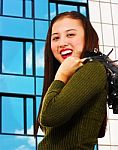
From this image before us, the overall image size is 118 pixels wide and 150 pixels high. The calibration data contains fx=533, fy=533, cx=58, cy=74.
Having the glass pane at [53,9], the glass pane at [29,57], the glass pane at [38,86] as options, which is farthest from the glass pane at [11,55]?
the glass pane at [53,9]

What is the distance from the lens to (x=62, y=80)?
6.01 ft

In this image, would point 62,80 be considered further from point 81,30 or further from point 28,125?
point 28,125

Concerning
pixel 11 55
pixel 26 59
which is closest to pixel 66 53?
pixel 11 55

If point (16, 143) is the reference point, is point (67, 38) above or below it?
above

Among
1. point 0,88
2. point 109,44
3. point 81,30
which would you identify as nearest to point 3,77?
point 0,88

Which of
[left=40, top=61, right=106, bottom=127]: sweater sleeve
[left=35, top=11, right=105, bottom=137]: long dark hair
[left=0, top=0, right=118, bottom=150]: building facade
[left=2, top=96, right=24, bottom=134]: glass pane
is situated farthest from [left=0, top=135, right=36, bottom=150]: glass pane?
[left=40, top=61, right=106, bottom=127]: sweater sleeve

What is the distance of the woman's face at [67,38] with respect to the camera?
75.6 inches

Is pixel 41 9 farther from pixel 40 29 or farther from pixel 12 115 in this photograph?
pixel 12 115

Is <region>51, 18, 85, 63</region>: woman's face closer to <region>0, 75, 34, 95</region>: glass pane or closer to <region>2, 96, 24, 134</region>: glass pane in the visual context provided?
<region>2, 96, 24, 134</region>: glass pane

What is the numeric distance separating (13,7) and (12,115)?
10.0ft

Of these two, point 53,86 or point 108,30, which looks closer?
point 53,86

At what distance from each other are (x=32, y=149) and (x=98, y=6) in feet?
15.6

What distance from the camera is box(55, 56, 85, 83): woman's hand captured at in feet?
5.99

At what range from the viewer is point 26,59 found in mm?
13188
